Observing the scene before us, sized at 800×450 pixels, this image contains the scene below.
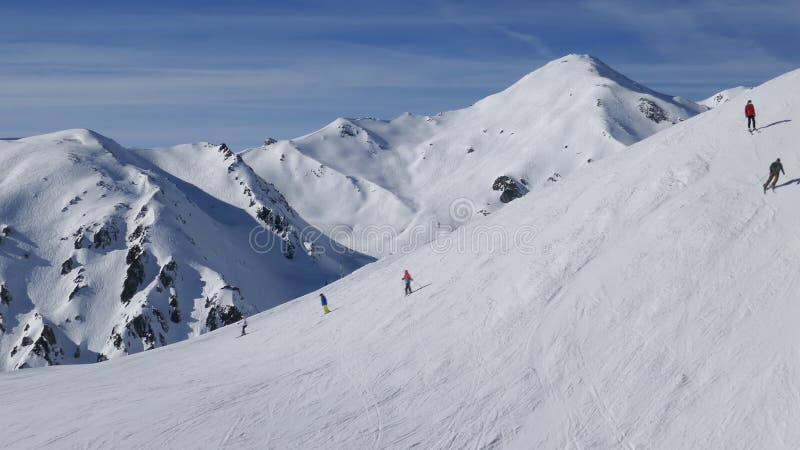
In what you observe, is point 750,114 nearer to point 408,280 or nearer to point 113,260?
point 408,280

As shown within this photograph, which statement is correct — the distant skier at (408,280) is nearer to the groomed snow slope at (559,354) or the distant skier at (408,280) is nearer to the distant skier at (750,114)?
the groomed snow slope at (559,354)

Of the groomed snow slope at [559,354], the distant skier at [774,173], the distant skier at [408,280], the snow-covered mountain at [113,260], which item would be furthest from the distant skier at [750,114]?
the snow-covered mountain at [113,260]

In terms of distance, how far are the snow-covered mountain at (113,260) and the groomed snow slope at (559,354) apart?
247 ft

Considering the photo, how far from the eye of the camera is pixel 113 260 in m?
117

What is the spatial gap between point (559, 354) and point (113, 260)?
113133 millimetres

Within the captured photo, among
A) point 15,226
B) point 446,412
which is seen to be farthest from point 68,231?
point 446,412

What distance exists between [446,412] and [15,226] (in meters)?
123

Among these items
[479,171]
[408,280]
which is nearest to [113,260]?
[479,171]

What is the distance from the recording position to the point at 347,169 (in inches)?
7800

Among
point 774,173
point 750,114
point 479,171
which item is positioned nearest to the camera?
point 774,173

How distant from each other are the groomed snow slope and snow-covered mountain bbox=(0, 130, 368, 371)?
7536 cm

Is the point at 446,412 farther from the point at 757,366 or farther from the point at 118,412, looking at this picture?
the point at 118,412

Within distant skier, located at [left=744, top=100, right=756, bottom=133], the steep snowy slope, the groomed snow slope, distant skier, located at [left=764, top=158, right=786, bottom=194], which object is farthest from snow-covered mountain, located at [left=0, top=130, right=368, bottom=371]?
distant skier, located at [left=764, top=158, right=786, bottom=194]

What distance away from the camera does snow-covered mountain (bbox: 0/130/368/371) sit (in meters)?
104
